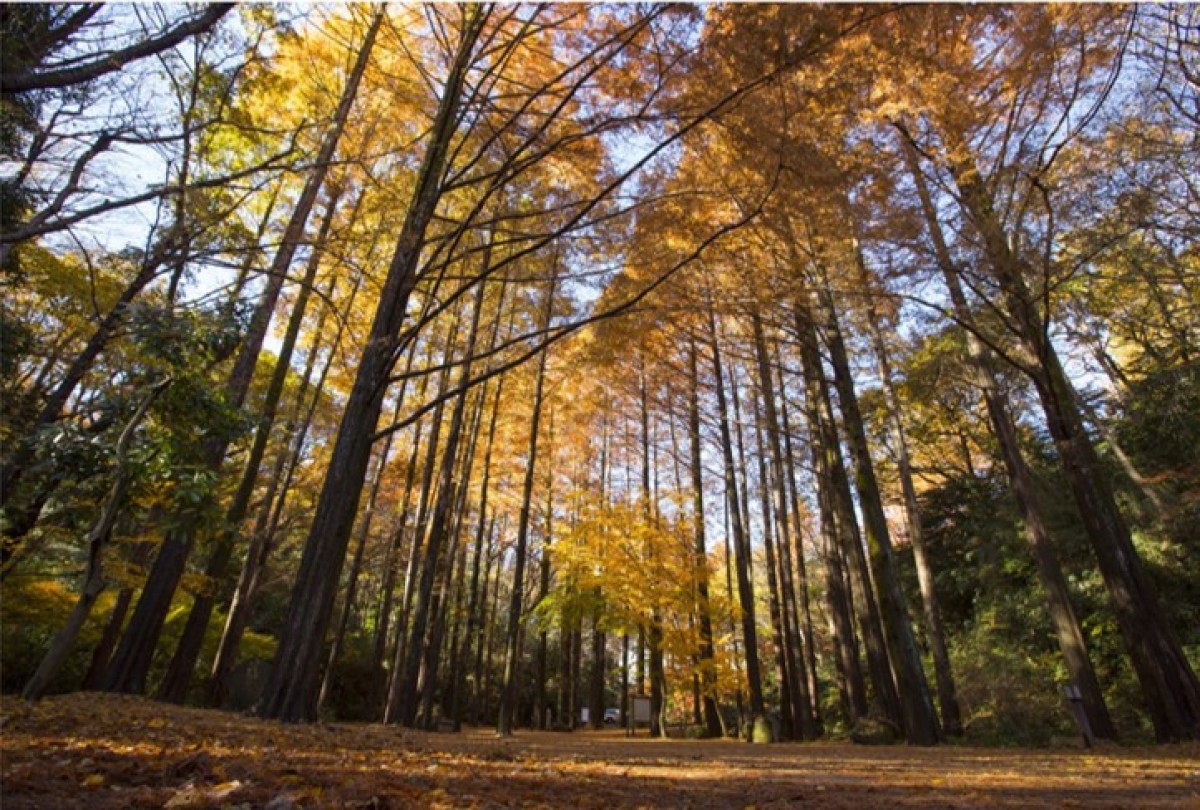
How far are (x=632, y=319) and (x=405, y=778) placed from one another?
21.0ft

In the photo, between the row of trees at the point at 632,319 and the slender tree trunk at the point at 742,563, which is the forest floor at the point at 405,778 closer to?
the row of trees at the point at 632,319

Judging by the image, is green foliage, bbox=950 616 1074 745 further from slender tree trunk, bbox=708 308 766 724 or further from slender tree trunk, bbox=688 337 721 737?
slender tree trunk, bbox=688 337 721 737

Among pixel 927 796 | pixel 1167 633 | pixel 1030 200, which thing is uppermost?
pixel 1030 200

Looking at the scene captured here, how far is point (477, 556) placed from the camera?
16859 mm

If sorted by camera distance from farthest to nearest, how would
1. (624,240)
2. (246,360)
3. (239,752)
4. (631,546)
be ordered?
1. (631,546)
2. (246,360)
3. (624,240)
4. (239,752)

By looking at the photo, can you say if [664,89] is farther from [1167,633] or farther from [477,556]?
[477,556]

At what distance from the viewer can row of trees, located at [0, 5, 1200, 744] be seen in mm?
4688

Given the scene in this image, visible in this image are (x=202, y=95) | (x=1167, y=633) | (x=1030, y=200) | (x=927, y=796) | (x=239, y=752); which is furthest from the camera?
(x=1030, y=200)

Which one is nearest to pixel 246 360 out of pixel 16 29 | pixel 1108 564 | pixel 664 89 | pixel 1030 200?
pixel 16 29

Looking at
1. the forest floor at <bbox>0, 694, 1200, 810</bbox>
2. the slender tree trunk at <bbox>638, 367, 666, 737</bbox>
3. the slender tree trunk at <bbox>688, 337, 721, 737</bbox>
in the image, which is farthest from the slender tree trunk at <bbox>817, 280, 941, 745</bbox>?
the slender tree trunk at <bbox>638, 367, 666, 737</bbox>

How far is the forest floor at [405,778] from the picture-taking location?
1.83m

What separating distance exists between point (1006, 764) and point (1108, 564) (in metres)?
4.14

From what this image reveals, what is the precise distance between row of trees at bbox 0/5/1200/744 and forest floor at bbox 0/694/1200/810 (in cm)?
101

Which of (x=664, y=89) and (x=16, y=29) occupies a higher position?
(x=664, y=89)
